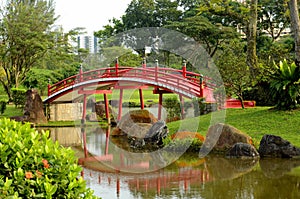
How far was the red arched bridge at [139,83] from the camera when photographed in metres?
17.3

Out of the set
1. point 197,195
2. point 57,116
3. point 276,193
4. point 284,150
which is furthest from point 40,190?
point 57,116

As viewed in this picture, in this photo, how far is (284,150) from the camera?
495 inches

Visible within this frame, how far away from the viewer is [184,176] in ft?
35.5

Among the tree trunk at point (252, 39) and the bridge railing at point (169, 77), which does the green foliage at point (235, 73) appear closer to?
the bridge railing at point (169, 77)

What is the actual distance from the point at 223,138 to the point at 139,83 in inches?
270

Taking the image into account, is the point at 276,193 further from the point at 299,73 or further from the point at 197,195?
the point at 299,73

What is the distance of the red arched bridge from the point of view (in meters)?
17.3

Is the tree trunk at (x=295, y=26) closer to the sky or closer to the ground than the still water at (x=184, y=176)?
closer to the sky

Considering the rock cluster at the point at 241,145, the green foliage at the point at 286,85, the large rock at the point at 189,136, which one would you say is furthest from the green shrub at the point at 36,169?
the green foliage at the point at 286,85

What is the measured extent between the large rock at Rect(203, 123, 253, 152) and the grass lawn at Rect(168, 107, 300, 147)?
431 mm

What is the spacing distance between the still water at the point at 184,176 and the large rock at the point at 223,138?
542 millimetres

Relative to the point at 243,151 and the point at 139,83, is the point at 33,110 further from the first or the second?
the point at 243,151

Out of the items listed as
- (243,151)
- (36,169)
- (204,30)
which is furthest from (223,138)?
(204,30)

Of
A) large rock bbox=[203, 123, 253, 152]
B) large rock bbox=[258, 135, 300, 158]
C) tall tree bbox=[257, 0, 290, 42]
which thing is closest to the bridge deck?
A: large rock bbox=[203, 123, 253, 152]
